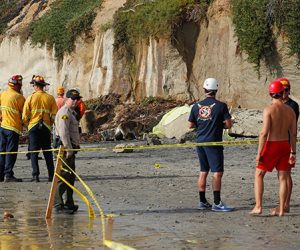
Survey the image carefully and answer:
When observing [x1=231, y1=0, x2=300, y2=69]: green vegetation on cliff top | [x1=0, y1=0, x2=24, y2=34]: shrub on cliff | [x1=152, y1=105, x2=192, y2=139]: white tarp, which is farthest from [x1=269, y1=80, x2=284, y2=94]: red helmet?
[x1=0, y1=0, x2=24, y2=34]: shrub on cliff

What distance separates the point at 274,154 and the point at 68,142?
10.0ft

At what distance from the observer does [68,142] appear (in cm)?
1371

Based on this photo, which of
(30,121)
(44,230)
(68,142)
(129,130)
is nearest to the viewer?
(44,230)

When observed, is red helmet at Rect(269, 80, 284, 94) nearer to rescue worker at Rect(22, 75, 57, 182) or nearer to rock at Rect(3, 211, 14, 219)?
rock at Rect(3, 211, 14, 219)

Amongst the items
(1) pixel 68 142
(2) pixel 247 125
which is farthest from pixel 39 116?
(2) pixel 247 125

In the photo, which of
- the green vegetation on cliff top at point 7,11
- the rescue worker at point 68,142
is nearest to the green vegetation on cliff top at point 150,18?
the green vegetation on cliff top at point 7,11

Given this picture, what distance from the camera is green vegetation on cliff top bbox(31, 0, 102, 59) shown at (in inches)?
1540

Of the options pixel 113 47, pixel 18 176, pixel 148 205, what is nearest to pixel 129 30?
pixel 113 47

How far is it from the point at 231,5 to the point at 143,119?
15.6 feet

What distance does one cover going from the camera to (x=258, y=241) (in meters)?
10.6

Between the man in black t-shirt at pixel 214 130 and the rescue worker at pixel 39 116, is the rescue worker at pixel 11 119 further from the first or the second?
the man in black t-shirt at pixel 214 130

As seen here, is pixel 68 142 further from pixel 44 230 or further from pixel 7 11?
pixel 7 11

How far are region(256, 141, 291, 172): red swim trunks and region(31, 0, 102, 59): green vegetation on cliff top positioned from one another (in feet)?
89.2

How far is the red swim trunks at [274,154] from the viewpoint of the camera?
12438mm
